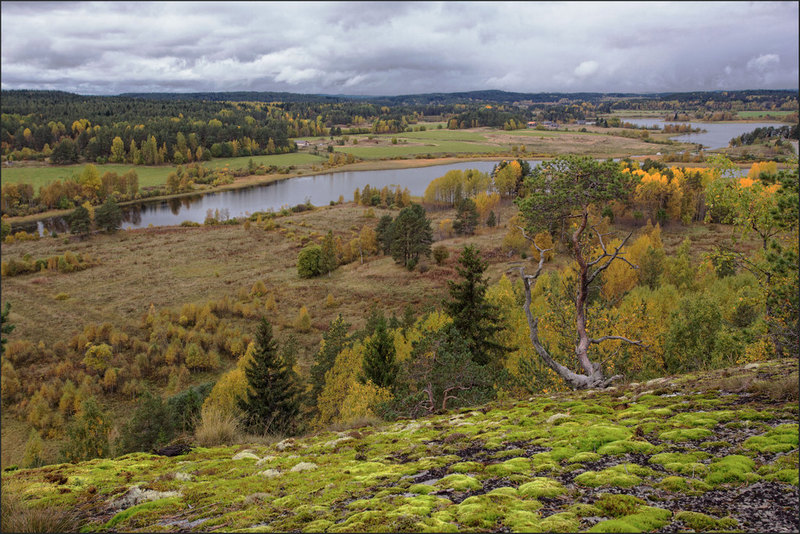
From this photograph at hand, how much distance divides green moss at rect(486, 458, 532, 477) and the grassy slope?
2cm

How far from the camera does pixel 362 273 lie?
60.4m

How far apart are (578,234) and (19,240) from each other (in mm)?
89369

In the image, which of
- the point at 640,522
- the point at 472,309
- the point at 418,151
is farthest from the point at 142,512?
the point at 418,151

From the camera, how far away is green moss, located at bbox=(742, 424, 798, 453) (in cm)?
513

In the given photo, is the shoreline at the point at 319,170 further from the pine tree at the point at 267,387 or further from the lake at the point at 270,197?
the pine tree at the point at 267,387

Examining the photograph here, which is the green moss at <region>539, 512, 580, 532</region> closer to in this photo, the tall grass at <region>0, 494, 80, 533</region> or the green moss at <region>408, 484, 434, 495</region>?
the green moss at <region>408, 484, 434, 495</region>

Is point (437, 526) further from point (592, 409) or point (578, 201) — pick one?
point (578, 201)

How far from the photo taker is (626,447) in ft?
19.5

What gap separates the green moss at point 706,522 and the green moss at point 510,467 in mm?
1980

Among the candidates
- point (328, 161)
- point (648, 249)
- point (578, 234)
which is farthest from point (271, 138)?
point (578, 234)

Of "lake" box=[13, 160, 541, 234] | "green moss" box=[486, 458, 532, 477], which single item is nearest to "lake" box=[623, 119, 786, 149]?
"lake" box=[13, 160, 541, 234]

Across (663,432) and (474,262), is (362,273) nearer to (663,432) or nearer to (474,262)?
(474,262)

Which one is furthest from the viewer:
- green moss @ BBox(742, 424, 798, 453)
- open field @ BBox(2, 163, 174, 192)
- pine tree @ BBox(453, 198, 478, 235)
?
open field @ BBox(2, 163, 174, 192)

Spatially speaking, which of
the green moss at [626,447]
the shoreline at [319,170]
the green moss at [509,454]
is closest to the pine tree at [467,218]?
the shoreline at [319,170]
